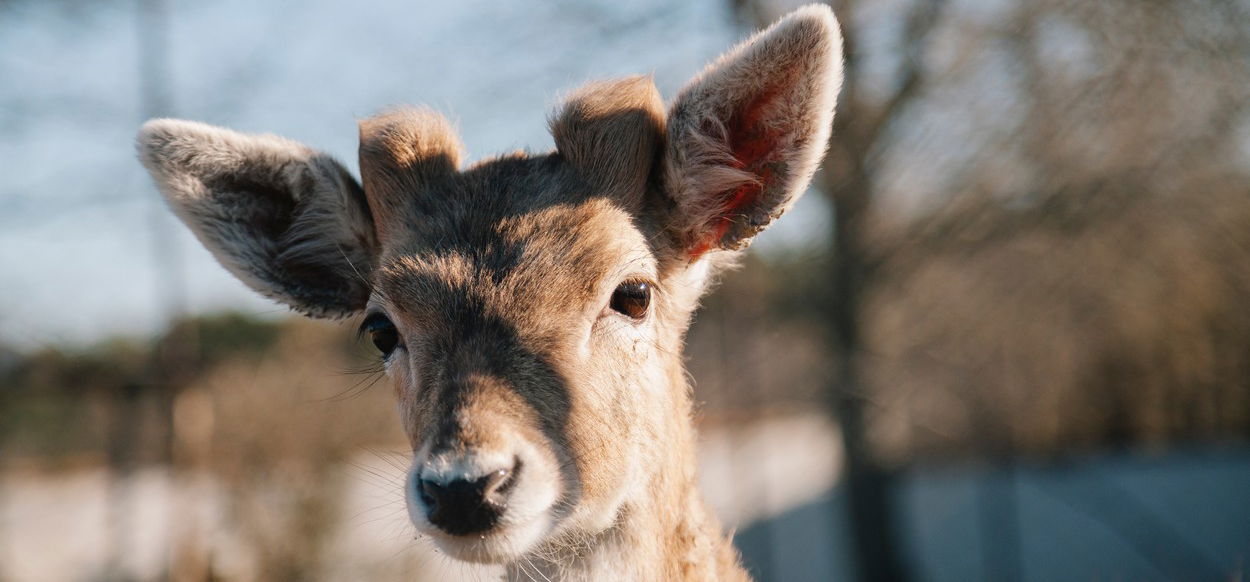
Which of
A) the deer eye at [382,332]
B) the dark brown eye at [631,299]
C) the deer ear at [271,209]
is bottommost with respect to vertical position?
the deer eye at [382,332]

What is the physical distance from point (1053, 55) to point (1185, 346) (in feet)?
22.7

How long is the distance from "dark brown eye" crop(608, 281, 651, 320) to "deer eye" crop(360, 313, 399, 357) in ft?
2.50

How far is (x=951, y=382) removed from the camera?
37.5 feet

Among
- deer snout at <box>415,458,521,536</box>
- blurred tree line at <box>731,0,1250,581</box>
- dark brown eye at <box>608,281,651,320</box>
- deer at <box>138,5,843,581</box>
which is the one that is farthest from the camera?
blurred tree line at <box>731,0,1250,581</box>

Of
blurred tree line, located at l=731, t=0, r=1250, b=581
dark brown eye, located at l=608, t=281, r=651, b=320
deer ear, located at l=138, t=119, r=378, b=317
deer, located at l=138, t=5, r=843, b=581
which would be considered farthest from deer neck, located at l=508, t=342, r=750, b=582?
blurred tree line, located at l=731, t=0, r=1250, b=581

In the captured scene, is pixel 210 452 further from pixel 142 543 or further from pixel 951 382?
pixel 951 382

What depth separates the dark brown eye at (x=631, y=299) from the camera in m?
2.97

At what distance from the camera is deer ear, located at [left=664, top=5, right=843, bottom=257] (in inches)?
110

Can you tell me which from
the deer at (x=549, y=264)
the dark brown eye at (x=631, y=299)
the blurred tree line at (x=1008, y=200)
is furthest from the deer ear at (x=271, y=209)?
the blurred tree line at (x=1008, y=200)

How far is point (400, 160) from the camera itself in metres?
3.28

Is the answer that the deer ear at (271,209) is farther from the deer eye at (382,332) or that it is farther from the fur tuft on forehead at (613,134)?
the fur tuft on forehead at (613,134)

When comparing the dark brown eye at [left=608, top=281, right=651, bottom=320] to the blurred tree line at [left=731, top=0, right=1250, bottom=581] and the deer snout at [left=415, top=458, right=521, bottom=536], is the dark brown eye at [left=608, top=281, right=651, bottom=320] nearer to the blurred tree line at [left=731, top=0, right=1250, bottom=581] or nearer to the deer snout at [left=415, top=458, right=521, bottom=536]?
the deer snout at [left=415, top=458, right=521, bottom=536]

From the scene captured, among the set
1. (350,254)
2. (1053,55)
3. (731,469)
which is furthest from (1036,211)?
(350,254)

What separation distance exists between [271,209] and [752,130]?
6.29 feet
